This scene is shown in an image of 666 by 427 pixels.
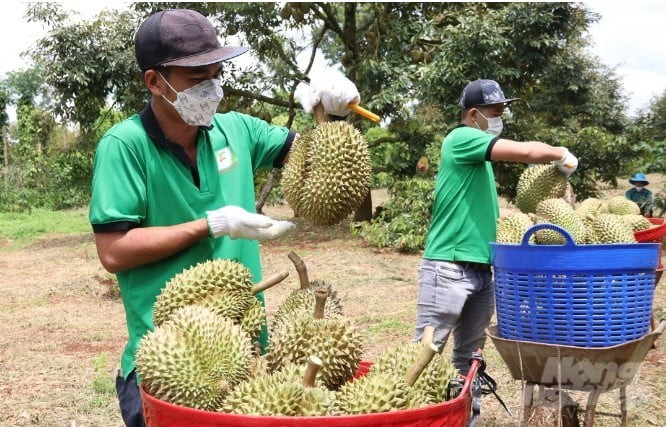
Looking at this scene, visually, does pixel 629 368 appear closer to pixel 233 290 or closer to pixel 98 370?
pixel 233 290

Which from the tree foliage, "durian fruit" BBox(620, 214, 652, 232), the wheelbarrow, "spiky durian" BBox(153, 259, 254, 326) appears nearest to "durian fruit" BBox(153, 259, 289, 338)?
"spiky durian" BBox(153, 259, 254, 326)

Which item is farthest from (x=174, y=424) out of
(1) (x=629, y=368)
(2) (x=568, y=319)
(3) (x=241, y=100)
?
(3) (x=241, y=100)

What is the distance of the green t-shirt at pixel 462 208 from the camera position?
3520mm

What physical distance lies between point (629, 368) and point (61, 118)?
11.4 meters

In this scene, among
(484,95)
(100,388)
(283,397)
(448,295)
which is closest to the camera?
(283,397)

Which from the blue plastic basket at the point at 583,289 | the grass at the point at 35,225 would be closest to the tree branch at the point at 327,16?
the grass at the point at 35,225

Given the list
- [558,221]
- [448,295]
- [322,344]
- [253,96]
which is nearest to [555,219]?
[558,221]

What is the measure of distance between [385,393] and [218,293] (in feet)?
1.72

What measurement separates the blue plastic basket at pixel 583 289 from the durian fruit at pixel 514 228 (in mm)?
405

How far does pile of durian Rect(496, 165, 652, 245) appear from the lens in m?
2.90

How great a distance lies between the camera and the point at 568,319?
254cm

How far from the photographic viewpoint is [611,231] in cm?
297

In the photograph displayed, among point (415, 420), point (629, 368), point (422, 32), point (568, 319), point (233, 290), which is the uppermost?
point (422, 32)

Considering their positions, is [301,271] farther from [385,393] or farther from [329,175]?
[385,393]
